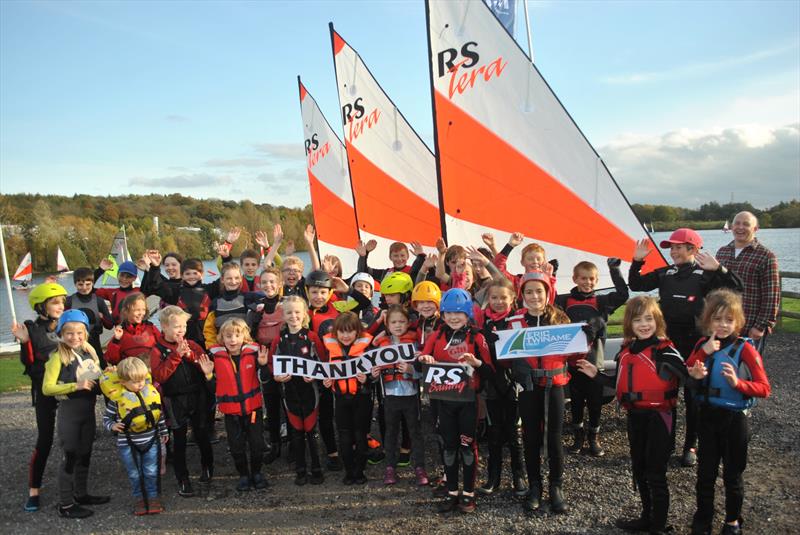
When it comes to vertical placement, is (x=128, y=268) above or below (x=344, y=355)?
above

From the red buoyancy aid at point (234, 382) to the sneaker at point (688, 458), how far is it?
11.9ft

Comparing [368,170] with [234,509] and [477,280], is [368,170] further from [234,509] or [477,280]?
[234,509]

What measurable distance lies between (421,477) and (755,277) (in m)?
3.45

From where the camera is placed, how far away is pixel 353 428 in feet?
14.4

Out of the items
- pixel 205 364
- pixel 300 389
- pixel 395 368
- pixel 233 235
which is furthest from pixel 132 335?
pixel 395 368

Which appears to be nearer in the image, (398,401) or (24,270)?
(398,401)

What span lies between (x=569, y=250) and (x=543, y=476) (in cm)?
254

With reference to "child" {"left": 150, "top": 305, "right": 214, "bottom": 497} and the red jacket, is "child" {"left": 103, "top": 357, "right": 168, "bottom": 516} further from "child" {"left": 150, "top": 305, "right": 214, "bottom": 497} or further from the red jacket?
the red jacket

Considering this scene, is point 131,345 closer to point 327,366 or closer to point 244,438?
point 244,438

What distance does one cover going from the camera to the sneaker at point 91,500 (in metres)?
4.21

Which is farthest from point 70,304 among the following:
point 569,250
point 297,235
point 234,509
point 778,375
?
Answer: point 297,235

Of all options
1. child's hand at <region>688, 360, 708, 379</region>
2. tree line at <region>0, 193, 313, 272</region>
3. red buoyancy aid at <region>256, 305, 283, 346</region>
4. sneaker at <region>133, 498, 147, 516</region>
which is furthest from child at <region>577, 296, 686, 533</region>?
tree line at <region>0, 193, 313, 272</region>

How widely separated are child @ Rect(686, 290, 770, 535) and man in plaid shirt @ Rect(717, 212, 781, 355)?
1.64 m

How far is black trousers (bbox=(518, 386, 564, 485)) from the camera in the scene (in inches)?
144
